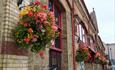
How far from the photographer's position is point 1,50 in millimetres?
4957

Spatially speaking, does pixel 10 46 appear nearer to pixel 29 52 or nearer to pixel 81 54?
pixel 29 52

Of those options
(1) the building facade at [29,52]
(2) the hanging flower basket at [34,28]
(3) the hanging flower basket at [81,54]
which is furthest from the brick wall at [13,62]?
(3) the hanging flower basket at [81,54]

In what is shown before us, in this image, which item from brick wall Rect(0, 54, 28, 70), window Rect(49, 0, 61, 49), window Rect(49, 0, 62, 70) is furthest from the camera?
window Rect(49, 0, 61, 49)

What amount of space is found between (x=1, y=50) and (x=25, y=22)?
27.0 inches

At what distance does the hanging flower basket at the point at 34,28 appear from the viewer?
511 centimetres

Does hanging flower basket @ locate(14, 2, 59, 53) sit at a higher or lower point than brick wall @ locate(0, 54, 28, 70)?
higher

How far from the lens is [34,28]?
520 centimetres

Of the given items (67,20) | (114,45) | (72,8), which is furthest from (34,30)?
(114,45)

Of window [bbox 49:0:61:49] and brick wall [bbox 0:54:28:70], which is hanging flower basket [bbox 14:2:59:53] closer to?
brick wall [bbox 0:54:28:70]

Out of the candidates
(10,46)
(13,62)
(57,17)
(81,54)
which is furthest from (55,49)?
(10,46)

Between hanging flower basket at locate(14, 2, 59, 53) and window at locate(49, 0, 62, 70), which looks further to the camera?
window at locate(49, 0, 62, 70)

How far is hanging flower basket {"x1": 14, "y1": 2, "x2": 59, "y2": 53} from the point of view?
201 inches

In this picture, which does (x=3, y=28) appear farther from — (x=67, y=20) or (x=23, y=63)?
(x=67, y=20)

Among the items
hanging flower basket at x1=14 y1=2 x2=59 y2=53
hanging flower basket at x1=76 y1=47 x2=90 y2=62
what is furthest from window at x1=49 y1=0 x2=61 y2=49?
hanging flower basket at x1=14 y1=2 x2=59 y2=53
